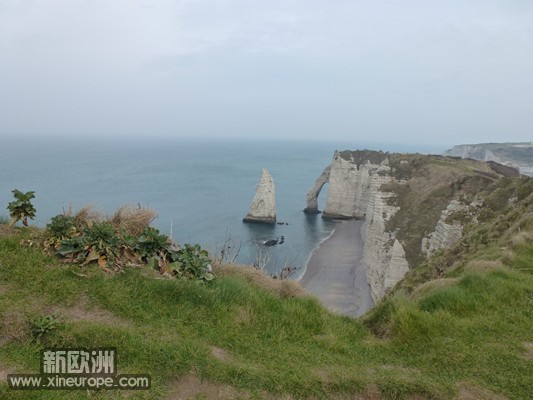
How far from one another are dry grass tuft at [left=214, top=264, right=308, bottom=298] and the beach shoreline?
25.9 m

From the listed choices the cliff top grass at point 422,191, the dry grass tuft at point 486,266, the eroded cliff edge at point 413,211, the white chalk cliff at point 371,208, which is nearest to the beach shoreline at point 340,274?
the white chalk cliff at point 371,208

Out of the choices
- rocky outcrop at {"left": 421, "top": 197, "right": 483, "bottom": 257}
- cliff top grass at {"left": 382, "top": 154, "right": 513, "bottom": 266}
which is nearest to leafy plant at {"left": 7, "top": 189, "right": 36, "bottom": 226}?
rocky outcrop at {"left": 421, "top": 197, "right": 483, "bottom": 257}

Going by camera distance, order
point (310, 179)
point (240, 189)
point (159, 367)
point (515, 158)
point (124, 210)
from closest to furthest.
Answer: point (159, 367) → point (124, 210) → point (240, 189) → point (310, 179) → point (515, 158)

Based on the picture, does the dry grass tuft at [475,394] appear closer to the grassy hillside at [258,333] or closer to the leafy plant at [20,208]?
the grassy hillside at [258,333]

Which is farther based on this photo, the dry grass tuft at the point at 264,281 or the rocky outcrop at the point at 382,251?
the rocky outcrop at the point at 382,251

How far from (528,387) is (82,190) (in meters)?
92.5

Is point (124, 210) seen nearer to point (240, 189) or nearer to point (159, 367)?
point (159, 367)

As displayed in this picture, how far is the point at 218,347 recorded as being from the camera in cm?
644

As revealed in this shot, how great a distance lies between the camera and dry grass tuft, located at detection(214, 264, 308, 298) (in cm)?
883

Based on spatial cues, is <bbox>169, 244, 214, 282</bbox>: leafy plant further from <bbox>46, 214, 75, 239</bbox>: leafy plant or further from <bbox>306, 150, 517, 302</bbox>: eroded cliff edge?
<bbox>306, 150, 517, 302</bbox>: eroded cliff edge

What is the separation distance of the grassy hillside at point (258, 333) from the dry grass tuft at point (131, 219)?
1499 mm

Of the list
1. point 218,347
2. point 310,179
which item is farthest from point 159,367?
point 310,179

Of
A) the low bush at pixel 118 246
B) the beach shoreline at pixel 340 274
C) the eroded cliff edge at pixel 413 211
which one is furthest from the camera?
the beach shoreline at pixel 340 274

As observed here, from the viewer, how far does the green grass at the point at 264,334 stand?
5688mm
